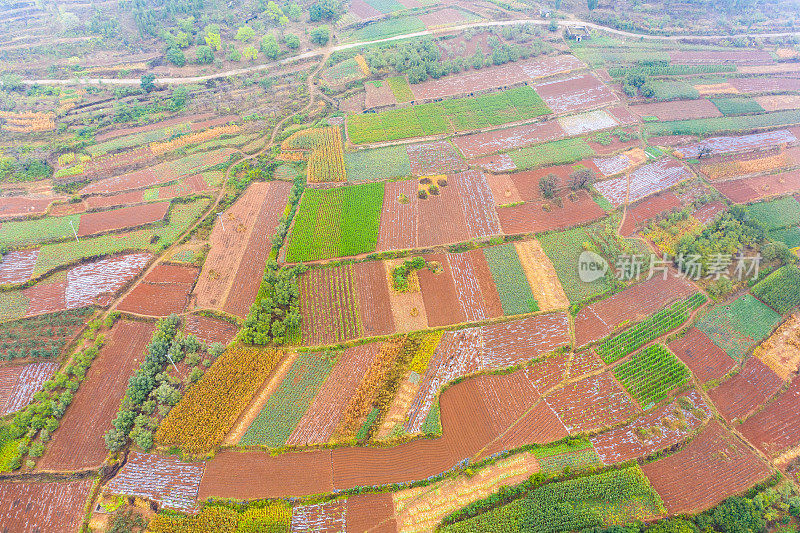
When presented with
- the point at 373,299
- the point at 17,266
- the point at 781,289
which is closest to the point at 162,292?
the point at 17,266

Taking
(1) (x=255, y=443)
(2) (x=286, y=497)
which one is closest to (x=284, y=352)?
(1) (x=255, y=443)

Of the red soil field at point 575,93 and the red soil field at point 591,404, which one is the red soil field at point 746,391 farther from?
the red soil field at point 575,93

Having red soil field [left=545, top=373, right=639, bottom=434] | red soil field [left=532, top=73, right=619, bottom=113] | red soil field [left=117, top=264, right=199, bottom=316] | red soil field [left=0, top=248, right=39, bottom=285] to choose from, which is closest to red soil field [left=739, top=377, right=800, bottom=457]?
red soil field [left=545, top=373, right=639, bottom=434]

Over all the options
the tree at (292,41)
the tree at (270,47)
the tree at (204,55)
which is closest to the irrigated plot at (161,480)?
the tree at (204,55)

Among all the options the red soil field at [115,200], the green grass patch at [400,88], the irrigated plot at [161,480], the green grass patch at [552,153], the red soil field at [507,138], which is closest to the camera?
the irrigated plot at [161,480]

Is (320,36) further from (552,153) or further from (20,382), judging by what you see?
(20,382)
